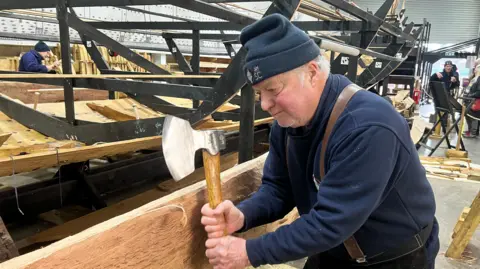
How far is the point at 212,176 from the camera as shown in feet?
4.07

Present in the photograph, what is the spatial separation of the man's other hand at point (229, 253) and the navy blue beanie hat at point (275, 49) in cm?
52

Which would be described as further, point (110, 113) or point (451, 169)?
point (451, 169)

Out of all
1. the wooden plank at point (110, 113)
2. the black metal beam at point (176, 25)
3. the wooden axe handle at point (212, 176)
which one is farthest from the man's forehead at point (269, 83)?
the black metal beam at point (176, 25)

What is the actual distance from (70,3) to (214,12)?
125cm

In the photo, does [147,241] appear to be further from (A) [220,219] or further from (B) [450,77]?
(B) [450,77]

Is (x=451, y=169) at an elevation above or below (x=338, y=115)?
below

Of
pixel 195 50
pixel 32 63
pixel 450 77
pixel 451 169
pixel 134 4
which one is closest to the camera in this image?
pixel 134 4

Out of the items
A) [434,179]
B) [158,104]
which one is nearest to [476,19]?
[434,179]

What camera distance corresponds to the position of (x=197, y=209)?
1350 mm

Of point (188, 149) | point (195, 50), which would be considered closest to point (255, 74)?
point (188, 149)

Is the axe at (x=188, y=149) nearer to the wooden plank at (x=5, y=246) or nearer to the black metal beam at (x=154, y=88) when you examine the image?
the wooden plank at (x=5, y=246)

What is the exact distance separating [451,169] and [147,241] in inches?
194

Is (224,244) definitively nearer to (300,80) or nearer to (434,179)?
(300,80)

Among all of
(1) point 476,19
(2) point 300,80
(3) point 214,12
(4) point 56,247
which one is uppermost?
(1) point 476,19
